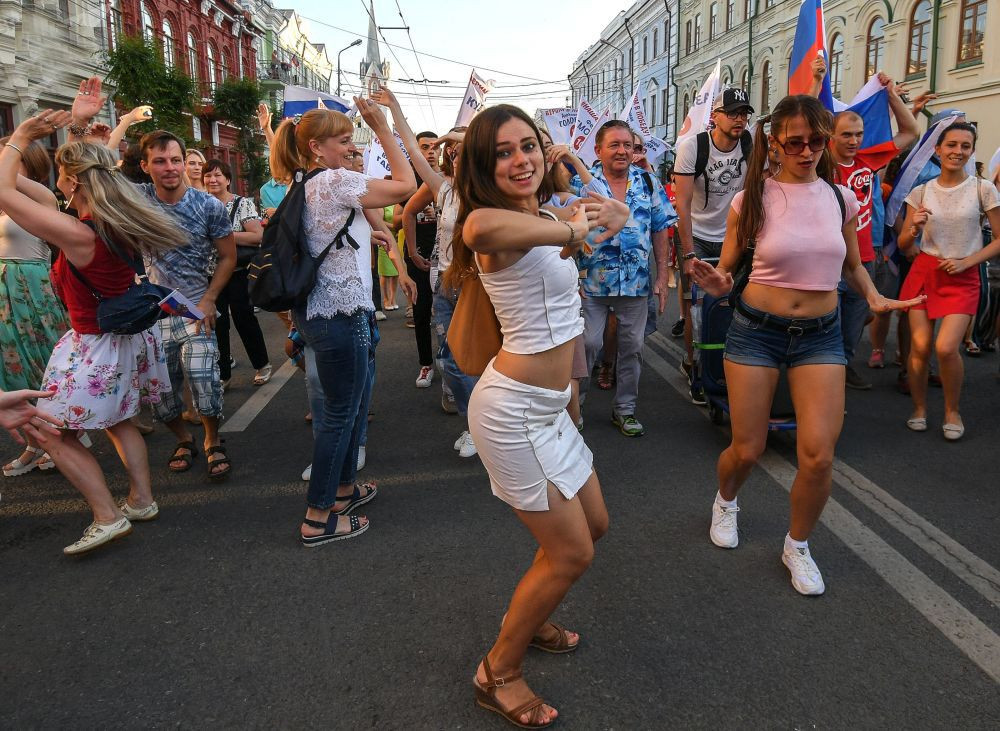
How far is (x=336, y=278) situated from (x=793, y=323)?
1.98 metres

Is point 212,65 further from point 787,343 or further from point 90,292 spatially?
point 787,343

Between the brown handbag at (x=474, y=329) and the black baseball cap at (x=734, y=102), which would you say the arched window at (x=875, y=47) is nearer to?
the black baseball cap at (x=734, y=102)

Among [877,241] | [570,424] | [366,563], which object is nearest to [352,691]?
[366,563]

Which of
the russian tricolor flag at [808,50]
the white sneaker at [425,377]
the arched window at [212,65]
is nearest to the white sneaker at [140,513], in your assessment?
the white sneaker at [425,377]

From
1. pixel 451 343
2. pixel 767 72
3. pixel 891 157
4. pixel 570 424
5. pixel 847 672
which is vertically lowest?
pixel 847 672

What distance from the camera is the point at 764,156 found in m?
3.19

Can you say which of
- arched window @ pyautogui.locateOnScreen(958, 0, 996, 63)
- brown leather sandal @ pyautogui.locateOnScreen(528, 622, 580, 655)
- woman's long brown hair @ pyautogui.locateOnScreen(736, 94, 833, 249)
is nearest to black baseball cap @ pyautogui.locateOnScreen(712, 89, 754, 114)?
woman's long brown hair @ pyautogui.locateOnScreen(736, 94, 833, 249)

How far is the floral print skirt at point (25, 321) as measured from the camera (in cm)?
445

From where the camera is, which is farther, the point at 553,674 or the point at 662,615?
the point at 662,615

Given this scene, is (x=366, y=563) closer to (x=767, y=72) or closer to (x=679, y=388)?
(x=679, y=388)

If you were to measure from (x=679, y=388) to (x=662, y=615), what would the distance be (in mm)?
3627

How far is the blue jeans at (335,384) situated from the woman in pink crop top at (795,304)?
5.16 feet

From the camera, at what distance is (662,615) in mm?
2854

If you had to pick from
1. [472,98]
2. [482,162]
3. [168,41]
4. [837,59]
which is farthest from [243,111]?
[482,162]
